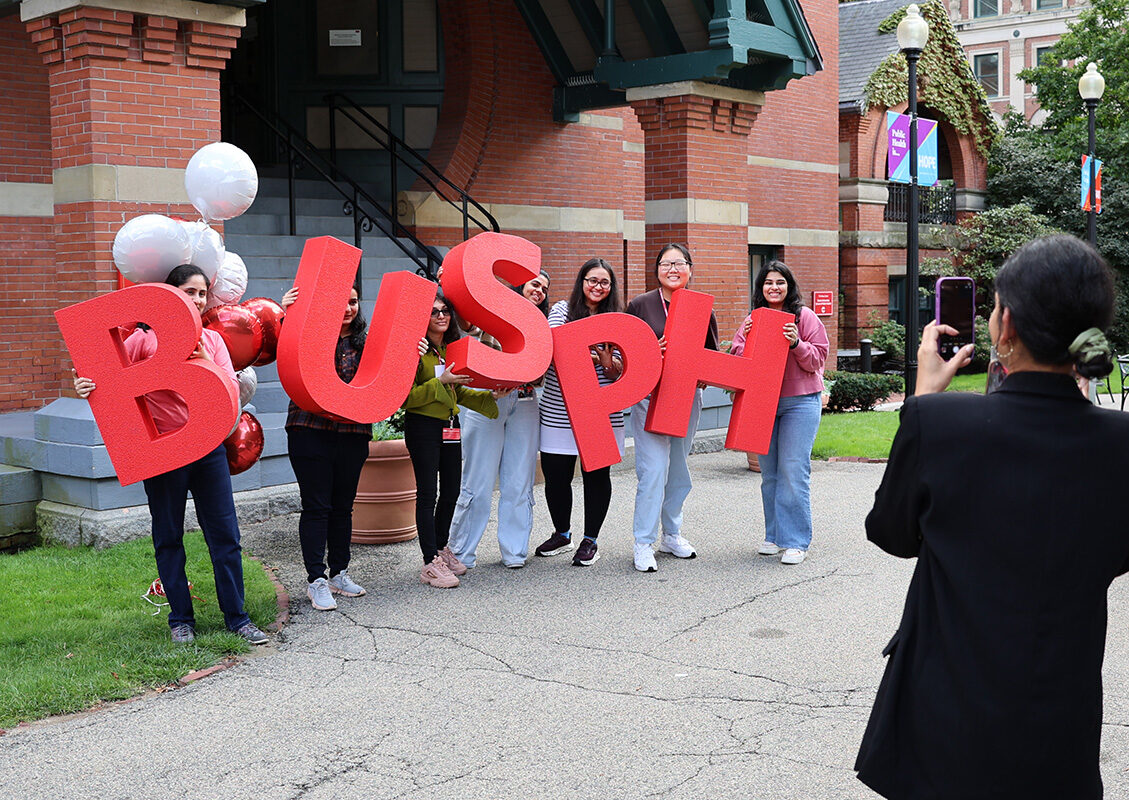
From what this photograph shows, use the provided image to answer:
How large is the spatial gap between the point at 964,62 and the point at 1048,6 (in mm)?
32178

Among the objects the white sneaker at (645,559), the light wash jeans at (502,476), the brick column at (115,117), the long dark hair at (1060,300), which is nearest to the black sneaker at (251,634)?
the light wash jeans at (502,476)

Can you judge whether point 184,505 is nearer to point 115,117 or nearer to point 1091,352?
point 115,117

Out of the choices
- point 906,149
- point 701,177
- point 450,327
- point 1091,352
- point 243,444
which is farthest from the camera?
point 701,177

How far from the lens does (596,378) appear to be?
7059 mm

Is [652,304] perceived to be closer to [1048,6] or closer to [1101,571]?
[1101,571]

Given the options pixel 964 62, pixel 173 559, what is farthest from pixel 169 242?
pixel 964 62

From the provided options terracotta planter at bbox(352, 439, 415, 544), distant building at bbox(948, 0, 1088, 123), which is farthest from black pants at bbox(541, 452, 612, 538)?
distant building at bbox(948, 0, 1088, 123)

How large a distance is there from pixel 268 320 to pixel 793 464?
3.49 meters

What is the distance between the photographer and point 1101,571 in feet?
7.57

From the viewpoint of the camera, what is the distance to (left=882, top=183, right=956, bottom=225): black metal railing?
78.5ft

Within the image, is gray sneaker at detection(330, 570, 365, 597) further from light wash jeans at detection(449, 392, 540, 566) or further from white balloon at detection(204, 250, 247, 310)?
white balloon at detection(204, 250, 247, 310)

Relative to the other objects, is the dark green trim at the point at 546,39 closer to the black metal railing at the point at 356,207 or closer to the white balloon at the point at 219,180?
the black metal railing at the point at 356,207

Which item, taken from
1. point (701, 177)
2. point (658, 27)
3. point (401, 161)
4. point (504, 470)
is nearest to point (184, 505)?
point (504, 470)

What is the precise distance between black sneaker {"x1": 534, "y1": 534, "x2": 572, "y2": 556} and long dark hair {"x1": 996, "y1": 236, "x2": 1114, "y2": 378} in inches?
218
